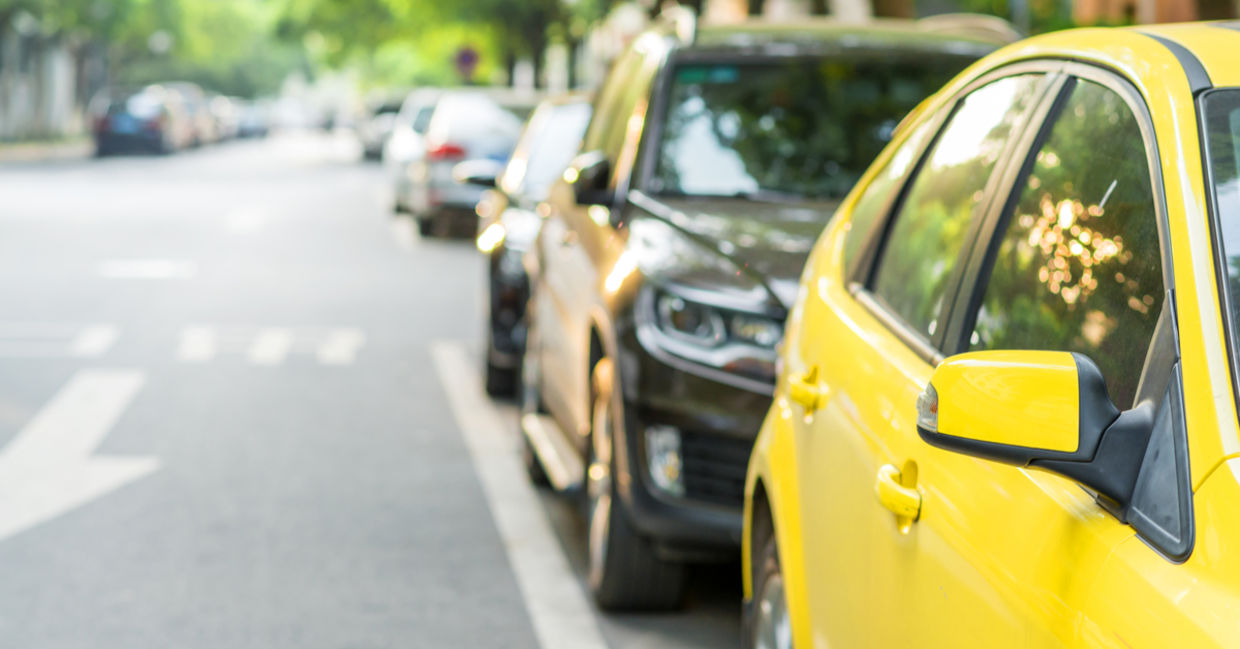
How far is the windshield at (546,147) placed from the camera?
30.7ft

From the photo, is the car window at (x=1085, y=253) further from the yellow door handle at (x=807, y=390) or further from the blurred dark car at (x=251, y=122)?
the blurred dark car at (x=251, y=122)

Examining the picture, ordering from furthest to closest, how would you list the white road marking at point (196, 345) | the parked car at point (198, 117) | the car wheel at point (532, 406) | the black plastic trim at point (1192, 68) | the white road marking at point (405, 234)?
the parked car at point (198, 117) < the white road marking at point (405, 234) < the white road marking at point (196, 345) < the car wheel at point (532, 406) < the black plastic trim at point (1192, 68)

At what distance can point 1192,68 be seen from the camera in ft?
7.61

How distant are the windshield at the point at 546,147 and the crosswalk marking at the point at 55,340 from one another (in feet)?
9.00

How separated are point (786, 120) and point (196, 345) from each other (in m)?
5.62

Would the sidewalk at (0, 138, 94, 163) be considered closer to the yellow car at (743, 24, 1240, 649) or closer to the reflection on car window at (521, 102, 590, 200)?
the reflection on car window at (521, 102, 590, 200)

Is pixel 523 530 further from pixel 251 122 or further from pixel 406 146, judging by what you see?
pixel 251 122

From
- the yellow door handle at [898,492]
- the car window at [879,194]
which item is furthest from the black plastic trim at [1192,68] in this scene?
the car window at [879,194]

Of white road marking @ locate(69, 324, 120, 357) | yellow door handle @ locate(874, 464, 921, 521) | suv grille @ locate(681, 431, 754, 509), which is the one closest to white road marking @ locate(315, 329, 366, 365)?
white road marking @ locate(69, 324, 120, 357)

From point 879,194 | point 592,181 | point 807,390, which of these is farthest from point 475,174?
point 807,390

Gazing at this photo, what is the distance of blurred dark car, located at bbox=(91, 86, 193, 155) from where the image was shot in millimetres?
42656

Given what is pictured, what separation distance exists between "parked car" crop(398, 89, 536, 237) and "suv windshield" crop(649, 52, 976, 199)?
12854mm

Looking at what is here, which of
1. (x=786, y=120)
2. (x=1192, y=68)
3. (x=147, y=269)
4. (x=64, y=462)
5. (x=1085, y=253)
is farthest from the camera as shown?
(x=147, y=269)

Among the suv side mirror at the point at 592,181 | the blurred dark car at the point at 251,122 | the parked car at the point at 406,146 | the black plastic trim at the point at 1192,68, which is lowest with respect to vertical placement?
the blurred dark car at the point at 251,122
